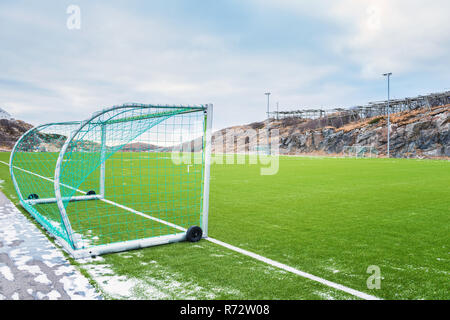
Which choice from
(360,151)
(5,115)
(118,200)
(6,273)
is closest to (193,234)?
(6,273)

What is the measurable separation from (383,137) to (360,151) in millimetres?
3948

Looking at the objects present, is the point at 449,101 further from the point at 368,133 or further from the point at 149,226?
the point at 149,226

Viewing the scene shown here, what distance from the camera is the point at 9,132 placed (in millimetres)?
69375

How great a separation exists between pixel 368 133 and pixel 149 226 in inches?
2117

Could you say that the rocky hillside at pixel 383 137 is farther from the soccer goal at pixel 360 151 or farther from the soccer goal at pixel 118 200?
the soccer goal at pixel 118 200

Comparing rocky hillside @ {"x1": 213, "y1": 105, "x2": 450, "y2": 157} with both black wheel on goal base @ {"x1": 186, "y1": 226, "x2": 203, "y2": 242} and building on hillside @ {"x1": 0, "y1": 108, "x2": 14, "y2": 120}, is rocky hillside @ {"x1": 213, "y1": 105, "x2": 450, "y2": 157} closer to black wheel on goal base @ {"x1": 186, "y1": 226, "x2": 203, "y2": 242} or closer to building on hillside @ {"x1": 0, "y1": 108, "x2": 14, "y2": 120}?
black wheel on goal base @ {"x1": 186, "y1": 226, "x2": 203, "y2": 242}

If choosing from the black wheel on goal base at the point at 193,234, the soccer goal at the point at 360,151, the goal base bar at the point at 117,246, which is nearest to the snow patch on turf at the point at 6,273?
the goal base bar at the point at 117,246

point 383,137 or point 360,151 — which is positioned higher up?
point 383,137

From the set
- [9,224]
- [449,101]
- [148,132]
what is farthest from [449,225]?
[449,101]

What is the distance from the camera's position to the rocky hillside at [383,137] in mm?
44344

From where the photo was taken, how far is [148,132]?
6.23 m

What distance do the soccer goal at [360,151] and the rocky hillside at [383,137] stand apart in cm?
89

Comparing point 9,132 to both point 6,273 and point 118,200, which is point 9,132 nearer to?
point 118,200

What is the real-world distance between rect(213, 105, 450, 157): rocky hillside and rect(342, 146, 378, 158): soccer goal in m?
0.89
